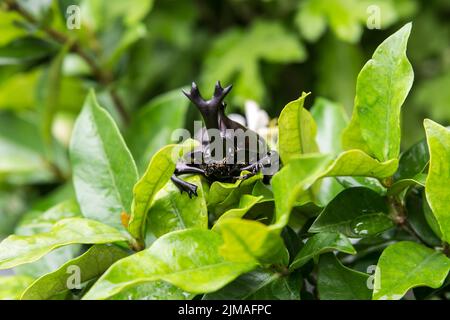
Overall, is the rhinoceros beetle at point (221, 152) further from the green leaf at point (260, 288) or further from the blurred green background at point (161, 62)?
the blurred green background at point (161, 62)

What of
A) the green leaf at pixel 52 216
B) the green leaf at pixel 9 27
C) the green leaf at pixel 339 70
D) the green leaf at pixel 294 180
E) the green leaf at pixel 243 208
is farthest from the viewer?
the green leaf at pixel 339 70

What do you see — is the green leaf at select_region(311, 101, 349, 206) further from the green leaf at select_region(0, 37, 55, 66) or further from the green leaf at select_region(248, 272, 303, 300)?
the green leaf at select_region(0, 37, 55, 66)

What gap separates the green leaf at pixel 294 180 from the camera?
54cm

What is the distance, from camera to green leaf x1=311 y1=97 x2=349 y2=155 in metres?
0.97

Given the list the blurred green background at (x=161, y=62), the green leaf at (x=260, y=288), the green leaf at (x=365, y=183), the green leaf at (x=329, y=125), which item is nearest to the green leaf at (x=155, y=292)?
the green leaf at (x=260, y=288)

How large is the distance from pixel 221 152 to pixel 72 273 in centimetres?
22

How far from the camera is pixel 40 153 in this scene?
5.50ft

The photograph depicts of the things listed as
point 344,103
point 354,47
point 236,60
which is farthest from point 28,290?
point 354,47

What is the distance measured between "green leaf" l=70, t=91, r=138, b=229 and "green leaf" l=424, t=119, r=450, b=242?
1.20ft

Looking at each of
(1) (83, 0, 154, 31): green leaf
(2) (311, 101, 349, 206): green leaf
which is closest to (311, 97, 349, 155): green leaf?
(2) (311, 101, 349, 206): green leaf

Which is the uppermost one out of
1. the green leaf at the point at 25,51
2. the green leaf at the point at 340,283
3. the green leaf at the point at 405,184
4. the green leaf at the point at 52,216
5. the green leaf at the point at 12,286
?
the green leaf at the point at 25,51

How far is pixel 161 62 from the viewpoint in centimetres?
213

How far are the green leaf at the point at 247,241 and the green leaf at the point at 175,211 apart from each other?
121mm

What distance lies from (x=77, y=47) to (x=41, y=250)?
906 millimetres
